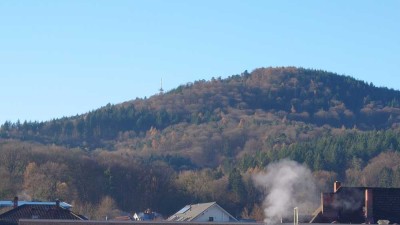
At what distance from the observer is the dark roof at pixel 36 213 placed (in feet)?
258

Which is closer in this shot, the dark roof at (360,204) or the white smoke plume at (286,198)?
the dark roof at (360,204)

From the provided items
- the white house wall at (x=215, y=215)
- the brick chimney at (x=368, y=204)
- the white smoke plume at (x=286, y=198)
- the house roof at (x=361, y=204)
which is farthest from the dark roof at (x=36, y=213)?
the brick chimney at (x=368, y=204)

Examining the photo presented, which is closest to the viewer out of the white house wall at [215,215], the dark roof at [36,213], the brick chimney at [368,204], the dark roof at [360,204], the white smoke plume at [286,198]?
the brick chimney at [368,204]

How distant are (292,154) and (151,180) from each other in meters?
29.5

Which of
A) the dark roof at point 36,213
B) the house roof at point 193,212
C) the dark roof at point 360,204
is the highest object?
the dark roof at point 360,204

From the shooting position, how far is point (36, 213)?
261 ft

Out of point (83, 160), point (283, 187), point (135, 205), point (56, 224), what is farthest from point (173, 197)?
point (56, 224)

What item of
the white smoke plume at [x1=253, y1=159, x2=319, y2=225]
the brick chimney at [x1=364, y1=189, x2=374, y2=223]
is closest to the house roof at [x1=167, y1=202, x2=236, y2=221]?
the white smoke plume at [x1=253, y1=159, x2=319, y2=225]

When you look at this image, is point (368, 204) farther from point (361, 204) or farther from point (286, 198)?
point (286, 198)

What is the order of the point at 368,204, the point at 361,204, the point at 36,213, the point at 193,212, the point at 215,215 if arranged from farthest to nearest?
the point at 193,212, the point at 215,215, the point at 36,213, the point at 361,204, the point at 368,204

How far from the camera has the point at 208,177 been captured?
158250mm

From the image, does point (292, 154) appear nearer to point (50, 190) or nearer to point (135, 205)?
point (135, 205)

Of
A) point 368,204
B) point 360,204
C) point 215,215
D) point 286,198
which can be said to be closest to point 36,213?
point 286,198

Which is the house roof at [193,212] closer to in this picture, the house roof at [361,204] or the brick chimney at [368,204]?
the house roof at [361,204]
